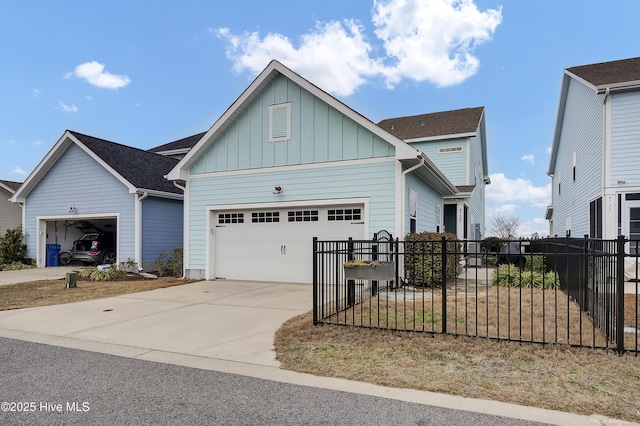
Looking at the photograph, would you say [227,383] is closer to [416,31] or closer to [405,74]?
[416,31]

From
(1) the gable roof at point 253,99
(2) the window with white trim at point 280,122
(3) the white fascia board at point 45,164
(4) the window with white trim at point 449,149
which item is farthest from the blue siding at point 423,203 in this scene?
(3) the white fascia board at point 45,164

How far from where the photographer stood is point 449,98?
25.5 metres

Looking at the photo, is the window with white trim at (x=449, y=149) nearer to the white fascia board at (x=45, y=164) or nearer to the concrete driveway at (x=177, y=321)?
the concrete driveway at (x=177, y=321)

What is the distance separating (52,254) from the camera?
1781 cm

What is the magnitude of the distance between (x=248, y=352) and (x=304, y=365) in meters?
0.92

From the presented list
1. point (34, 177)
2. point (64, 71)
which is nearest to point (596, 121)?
point (64, 71)

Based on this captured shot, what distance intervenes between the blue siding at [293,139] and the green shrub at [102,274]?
4493 millimetres

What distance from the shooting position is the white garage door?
11055mm

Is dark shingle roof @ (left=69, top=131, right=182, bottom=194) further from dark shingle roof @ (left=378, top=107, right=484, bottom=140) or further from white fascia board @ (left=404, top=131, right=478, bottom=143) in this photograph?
white fascia board @ (left=404, top=131, right=478, bottom=143)

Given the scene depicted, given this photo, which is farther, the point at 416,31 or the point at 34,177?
the point at 34,177

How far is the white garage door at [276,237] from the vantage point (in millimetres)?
11055

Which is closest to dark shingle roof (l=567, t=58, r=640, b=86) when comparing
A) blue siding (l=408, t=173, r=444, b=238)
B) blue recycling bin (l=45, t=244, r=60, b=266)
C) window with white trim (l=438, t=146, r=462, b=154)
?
blue siding (l=408, t=173, r=444, b=238)

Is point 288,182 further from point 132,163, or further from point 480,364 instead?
point 132,163

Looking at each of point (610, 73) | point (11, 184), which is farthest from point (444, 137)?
point (11, 184)
